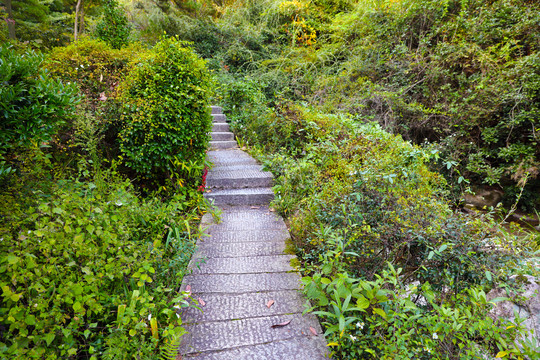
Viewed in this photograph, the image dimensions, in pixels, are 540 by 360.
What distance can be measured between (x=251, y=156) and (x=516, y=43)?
212 inches

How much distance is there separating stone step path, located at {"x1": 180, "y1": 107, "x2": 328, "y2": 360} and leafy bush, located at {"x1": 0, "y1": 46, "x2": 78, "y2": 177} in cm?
157

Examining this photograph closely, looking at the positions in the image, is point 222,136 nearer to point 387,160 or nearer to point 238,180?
point 238,180

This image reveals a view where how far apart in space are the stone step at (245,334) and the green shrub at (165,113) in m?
2.09

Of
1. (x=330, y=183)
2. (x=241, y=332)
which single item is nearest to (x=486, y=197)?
(x=330, y=183)

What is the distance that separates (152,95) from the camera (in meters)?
3.34

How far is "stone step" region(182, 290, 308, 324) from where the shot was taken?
2.13 meters

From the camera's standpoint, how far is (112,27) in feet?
16.9

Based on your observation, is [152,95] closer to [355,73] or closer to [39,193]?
[39,193]

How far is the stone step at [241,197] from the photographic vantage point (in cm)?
403

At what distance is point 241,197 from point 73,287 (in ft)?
8.43

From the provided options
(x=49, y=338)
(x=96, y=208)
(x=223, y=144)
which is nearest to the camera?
(x=49, y=338)

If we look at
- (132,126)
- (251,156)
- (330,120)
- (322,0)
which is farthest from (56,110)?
(322,0)

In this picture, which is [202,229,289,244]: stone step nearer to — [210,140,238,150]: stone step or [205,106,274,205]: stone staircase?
[205,106,274,205]: stone staircase

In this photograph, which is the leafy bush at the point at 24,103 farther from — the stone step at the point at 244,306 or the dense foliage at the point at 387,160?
the dense foliage at the point at 387,160
